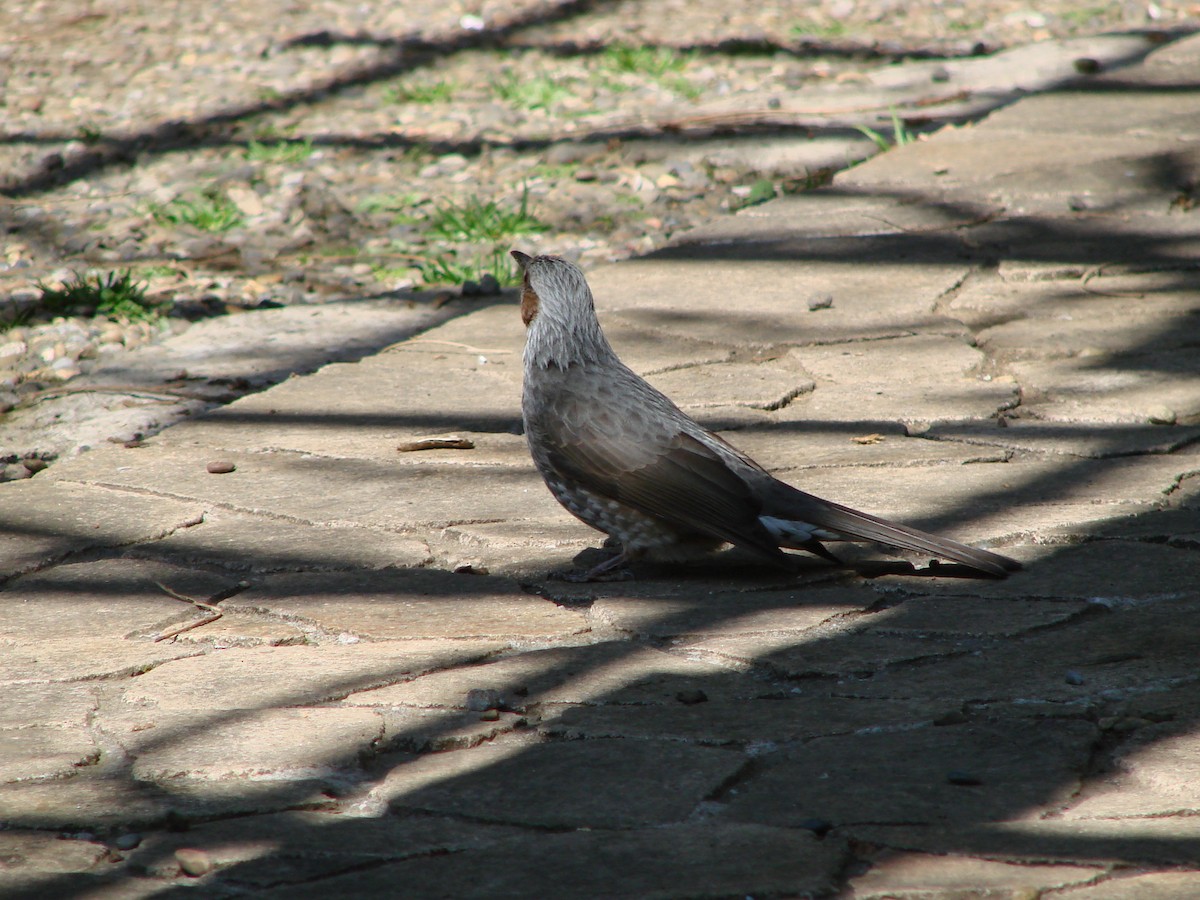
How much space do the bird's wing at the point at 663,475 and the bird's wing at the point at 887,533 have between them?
0.39 feet

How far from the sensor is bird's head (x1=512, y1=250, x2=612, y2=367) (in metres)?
4.25

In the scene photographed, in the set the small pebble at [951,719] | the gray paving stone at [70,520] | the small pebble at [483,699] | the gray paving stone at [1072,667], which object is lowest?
the gray paving stone at [1072,667]

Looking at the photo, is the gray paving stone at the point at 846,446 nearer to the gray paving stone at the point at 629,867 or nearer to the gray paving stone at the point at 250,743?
the gray paving stone at the point at 250,743

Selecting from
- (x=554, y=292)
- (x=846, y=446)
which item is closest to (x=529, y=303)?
(x=554, y=292)

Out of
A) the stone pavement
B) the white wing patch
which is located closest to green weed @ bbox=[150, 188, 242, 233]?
the stone pavement

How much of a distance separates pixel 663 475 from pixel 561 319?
0.63 m

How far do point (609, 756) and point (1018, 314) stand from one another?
11.6 ft

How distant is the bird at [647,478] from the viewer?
12.3 feet

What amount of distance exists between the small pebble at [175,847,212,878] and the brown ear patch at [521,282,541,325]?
7.22ft

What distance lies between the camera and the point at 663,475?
154 inches

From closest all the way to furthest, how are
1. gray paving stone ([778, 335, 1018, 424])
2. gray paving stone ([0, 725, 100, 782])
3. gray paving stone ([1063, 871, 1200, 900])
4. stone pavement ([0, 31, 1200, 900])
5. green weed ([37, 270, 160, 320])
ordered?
gray paving stone ([1063, 871, 1200, 900]) < stone pavement ([0, 31, 1200, 900]) < gray paving stone ([0, 725, 100, 782]) < gray paving stone ([778, 335, 1018, 424]) < green weed ([37, 270, 160, 320])

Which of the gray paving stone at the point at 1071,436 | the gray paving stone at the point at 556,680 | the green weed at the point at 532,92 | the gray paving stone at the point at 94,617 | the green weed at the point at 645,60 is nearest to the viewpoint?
the gray paving stone at the point at 556,680

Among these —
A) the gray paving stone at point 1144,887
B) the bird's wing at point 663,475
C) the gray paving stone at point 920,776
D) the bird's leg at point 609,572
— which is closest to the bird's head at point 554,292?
the bird's wing at point 663,475

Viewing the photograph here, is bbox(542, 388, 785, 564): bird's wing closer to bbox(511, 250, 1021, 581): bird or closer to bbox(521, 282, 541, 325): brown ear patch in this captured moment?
bbox(511, 250, 1021, 581): bird
